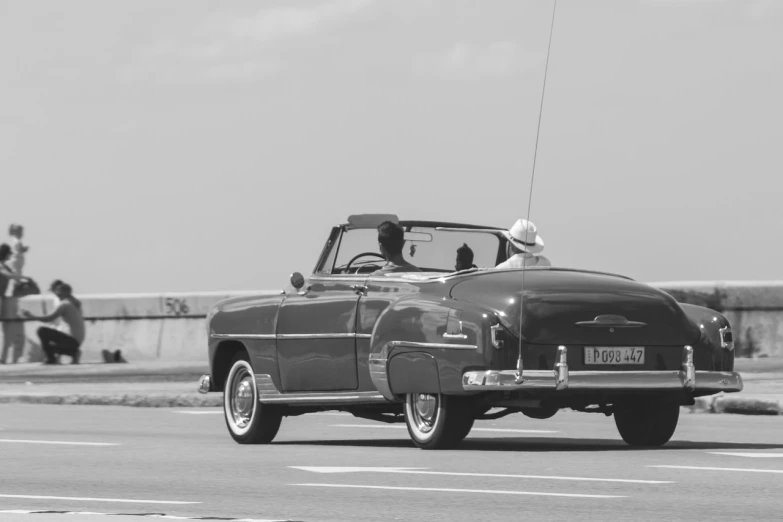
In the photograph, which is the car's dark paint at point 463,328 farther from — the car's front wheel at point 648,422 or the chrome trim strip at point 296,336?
the car's front wheel at point 648,422

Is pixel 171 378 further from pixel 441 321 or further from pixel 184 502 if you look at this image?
pixel 184 502

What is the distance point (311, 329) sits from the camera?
42.1 ft

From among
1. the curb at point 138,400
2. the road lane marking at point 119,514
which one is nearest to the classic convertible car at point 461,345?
the road lane marking at point 119,514

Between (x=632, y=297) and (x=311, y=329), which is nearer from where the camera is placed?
(x=632, y=297)

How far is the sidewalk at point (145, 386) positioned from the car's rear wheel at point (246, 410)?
523cm

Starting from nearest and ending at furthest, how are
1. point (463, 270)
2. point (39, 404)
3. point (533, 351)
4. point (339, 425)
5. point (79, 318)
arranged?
point (533, 351) < point (463, 270) < point (339, 425) < point (39, 404) < point (79, 318)

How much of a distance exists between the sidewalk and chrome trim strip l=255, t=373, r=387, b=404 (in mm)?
5334

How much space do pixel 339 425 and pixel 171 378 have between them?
885cm

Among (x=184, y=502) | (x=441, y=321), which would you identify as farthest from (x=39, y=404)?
(x=184, y=502)

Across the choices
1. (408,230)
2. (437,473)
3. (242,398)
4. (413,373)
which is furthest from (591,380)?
(242,398)

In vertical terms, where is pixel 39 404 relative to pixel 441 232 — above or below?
below

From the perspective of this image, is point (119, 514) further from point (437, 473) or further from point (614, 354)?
point (614, 354)

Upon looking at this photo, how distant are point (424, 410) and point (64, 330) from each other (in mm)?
16560

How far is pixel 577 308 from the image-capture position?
11.6 meters
